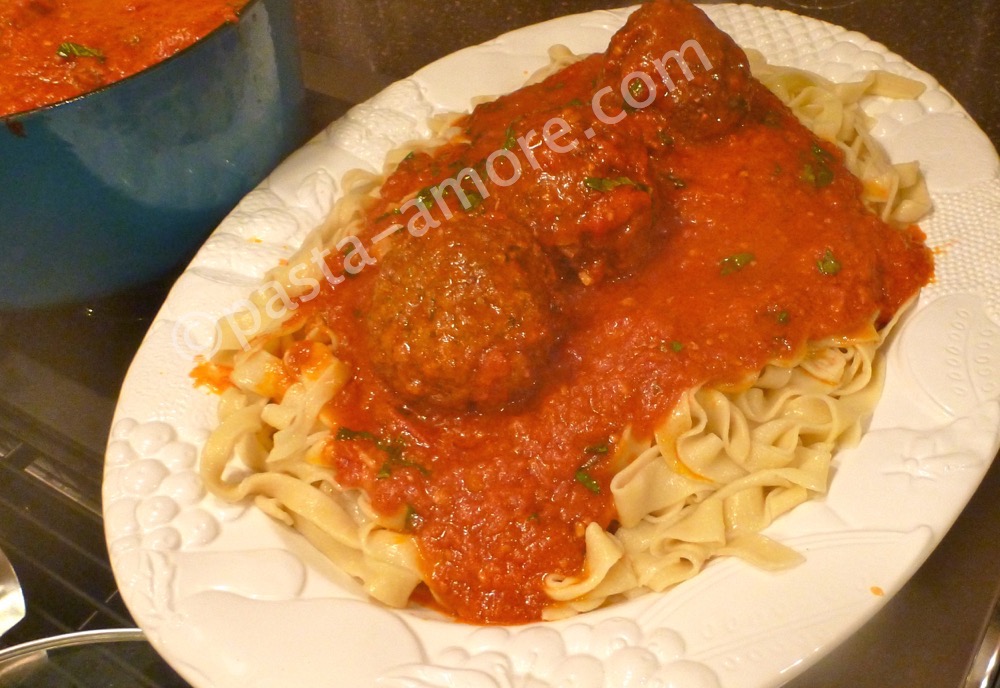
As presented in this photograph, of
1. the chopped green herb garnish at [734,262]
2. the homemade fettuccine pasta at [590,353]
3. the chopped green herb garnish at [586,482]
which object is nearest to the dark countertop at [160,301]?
the homemade fettuccine pasta at [590,353]

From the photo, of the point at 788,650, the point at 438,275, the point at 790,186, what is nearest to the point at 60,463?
the point at 438,275

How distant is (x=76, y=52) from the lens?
4305mm

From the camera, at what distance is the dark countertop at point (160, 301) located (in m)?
3.52

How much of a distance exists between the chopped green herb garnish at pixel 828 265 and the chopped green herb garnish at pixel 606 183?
96cm

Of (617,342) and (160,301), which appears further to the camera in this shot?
(160,301)

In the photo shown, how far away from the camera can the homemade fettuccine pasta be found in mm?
3617

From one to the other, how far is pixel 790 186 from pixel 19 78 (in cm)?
381

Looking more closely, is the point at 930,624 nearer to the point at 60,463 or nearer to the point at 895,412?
the point at 895,412

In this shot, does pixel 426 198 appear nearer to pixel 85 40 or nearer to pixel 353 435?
pixel 353 435

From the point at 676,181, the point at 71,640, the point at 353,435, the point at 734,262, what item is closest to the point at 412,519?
the point at 353,435

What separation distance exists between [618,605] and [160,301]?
3.23m

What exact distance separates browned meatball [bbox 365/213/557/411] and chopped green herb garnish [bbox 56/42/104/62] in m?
1.96

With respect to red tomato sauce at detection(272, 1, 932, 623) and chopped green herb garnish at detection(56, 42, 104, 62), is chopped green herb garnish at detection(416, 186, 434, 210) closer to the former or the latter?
red tomato sauce at detection(272, 1, 932, 623)

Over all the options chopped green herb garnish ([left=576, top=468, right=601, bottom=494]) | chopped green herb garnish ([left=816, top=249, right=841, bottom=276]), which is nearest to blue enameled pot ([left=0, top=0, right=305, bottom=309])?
chopped green herb garnish ([left=576, top=468, right=601, bottom=494])
